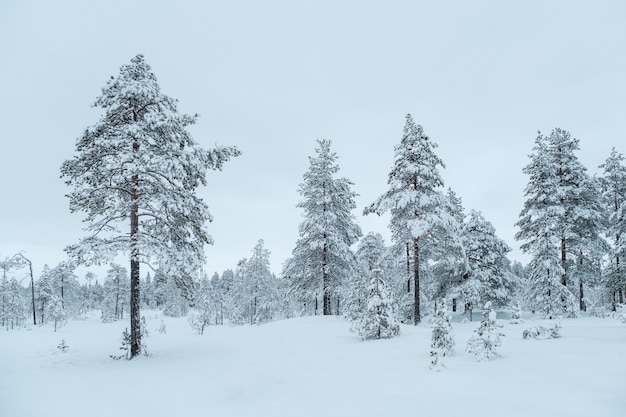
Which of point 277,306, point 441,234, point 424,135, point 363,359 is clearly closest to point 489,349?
point 363,359

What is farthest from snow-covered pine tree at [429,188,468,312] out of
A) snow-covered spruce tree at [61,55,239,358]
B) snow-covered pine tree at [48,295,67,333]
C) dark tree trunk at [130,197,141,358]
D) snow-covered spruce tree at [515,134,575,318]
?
snow-covered pine tree at [48,295,67,333]

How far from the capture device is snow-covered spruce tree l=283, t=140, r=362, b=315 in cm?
2472

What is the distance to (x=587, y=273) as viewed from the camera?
74.7 feet

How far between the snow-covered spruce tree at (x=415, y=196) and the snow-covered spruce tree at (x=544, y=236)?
6920 mm

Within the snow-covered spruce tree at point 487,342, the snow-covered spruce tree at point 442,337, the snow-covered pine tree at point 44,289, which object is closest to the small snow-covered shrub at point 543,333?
the snow-covered spruce tree at point 487,342

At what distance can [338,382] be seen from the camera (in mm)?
7828

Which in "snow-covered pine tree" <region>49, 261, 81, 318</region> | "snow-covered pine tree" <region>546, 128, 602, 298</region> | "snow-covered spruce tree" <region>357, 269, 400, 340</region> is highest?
"snow-covered pine tree" <region>546, 128, 602, 298</region>

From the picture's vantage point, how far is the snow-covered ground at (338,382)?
592cm

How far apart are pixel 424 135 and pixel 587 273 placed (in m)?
15.5

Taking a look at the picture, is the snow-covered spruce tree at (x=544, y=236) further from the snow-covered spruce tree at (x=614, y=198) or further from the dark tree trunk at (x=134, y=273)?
the dark tree trunk at (x=134, y=273)

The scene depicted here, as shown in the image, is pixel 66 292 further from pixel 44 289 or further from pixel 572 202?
pixel 572 202

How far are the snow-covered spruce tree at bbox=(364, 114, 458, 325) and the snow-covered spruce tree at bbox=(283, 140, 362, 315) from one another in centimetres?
530

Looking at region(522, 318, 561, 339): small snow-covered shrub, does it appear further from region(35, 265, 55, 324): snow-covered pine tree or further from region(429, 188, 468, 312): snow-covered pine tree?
region(35, 265, 55, 324): snow-covered pine tree

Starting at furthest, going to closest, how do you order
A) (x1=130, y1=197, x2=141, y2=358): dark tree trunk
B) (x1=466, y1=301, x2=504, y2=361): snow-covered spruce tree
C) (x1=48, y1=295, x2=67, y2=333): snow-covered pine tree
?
(x1=48, y1=295, x2=67, y2=333): snow-covered pine tree → (x1=130, y1=197, x2=141, y2=358): dark tree trunk → (x1=466, y1=301, x2=504, y2=361): snow-covered spruce tree
